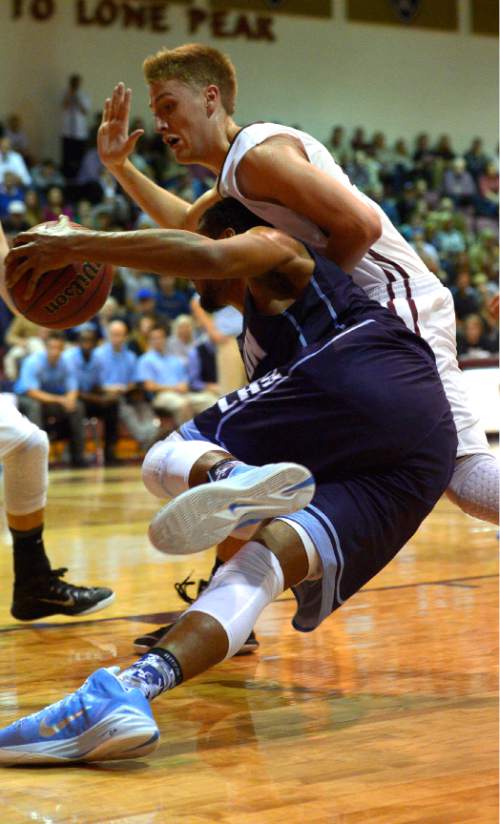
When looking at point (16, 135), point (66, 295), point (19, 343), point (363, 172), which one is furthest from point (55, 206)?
point (66, 295)

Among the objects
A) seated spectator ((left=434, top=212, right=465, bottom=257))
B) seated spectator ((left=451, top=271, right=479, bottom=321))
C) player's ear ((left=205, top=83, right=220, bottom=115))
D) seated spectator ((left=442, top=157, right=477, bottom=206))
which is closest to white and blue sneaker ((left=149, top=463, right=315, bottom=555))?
player's ear ((left=205, top=83, right=220, bottom=115))

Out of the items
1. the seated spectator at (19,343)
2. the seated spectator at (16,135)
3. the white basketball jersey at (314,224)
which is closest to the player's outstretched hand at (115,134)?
the white basketball jersey at (314,224)

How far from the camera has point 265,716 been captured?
112 inches

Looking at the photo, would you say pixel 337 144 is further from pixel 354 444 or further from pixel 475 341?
pixel 354 444

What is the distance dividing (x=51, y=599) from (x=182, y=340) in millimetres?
8848

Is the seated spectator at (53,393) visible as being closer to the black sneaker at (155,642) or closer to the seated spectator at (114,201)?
the seated spectator at (114,201)

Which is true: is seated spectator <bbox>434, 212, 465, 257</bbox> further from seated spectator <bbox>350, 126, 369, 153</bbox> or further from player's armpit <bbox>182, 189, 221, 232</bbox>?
player's armpit <bbox>182, 189, 221, 232</bbox>

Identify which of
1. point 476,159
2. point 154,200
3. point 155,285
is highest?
point 154,200

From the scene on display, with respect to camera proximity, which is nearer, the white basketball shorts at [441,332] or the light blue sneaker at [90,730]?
the light blue sneaker at [90,730]

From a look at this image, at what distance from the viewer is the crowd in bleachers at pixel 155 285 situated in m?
11.5

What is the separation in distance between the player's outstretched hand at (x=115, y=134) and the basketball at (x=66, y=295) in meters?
0.80

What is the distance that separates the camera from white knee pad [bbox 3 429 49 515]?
3.74 metres

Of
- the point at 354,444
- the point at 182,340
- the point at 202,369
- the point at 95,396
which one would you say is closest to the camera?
the point at 354,444

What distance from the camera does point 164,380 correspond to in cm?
1209
